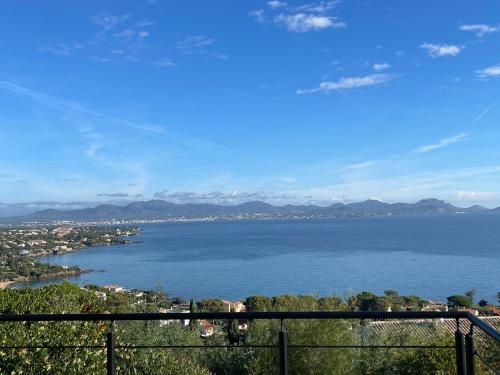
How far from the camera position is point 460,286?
47.2 meters

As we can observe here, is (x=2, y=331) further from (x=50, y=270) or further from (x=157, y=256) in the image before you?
(x=157, y=256)

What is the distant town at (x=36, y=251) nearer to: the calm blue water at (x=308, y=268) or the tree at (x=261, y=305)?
the calm blue water at (x=308, y=268)

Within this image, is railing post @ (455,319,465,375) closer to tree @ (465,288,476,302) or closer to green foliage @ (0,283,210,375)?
green foliage @ (0,283,210,375)

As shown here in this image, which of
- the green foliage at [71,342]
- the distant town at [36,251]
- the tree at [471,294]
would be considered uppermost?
the green foliage at [71,342]

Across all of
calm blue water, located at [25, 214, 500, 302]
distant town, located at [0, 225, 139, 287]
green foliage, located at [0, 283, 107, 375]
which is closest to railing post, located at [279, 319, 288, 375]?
green foliage, located at [0, 283, 107, 375]

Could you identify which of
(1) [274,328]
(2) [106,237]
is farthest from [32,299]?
(2) [106,237]

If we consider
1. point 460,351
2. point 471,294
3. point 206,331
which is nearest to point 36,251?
point 471,294

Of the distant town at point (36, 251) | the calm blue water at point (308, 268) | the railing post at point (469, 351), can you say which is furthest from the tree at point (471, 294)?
the railing post at point (469, 351)

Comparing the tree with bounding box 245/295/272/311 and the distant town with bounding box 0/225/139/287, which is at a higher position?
the tree with bounding box 245/295/272/311

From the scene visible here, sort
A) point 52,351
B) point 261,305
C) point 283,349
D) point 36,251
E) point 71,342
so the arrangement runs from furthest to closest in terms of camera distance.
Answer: point 36,251
point 261,305
point 71,342
point 52,351
point 283,349

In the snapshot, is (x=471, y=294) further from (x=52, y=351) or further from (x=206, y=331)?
(x=52, y=351)

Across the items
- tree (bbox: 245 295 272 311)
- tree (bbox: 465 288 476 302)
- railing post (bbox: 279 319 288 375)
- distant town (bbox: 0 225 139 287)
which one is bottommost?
tree (bbox: 465 288 476 302)

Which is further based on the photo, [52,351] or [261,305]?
[261,305]

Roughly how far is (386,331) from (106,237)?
376ft
